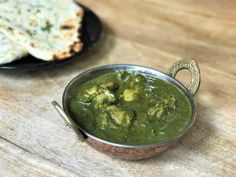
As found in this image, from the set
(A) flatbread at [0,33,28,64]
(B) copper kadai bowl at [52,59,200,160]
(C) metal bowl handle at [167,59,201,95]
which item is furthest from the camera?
(A) flatbread at [0,33,28,64]

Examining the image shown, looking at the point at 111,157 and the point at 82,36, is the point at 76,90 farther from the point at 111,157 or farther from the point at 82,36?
the point at 82,36

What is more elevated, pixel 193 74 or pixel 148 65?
pixel 193 74

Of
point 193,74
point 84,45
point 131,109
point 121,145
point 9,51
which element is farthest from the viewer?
point 84,45

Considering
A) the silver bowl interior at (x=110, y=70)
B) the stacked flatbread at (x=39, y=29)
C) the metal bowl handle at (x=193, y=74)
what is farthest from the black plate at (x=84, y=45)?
the metal bowl handle at (x=193, y=74)

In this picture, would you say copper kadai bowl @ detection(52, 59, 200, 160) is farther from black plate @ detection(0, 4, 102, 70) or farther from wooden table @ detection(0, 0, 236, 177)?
black plate @ detection(0, 4, 102, 70)

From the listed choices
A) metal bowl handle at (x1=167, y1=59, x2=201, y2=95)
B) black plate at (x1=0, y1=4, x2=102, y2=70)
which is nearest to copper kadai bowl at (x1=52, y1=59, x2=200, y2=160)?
metal bowl handle at (x1=167, y1=59, x2=201, y2=95)

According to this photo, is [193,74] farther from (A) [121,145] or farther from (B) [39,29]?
(B) [39,29]

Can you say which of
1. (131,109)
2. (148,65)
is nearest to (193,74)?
(131,109)

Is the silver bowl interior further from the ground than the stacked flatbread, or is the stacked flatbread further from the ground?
the silver bowl interior
